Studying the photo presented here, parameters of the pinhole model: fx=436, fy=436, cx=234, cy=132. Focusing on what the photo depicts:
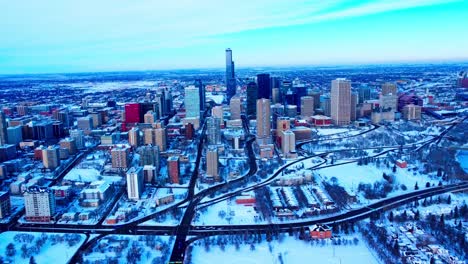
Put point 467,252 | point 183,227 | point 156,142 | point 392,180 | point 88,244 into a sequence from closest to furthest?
1. point 467,252
2. point 88,244
3. point 183,227
4. point 392,180
5. point 156,142

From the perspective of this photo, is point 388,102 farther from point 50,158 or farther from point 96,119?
point 50,158

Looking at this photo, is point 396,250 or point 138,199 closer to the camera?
point 396,250

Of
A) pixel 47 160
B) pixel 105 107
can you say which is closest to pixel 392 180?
pixel 47 160

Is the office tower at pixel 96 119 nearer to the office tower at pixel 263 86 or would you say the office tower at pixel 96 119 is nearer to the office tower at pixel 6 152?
the office tower at pixel 6 152

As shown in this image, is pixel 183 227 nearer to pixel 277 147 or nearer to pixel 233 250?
pixel 233 250

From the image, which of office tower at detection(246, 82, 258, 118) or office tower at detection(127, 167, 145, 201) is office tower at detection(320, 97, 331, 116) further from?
office tower at detection(127, 167, 145, 201)

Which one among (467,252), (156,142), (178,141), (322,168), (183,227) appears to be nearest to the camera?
(467,252)

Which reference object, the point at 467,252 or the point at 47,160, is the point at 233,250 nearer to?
the point at 467,252
